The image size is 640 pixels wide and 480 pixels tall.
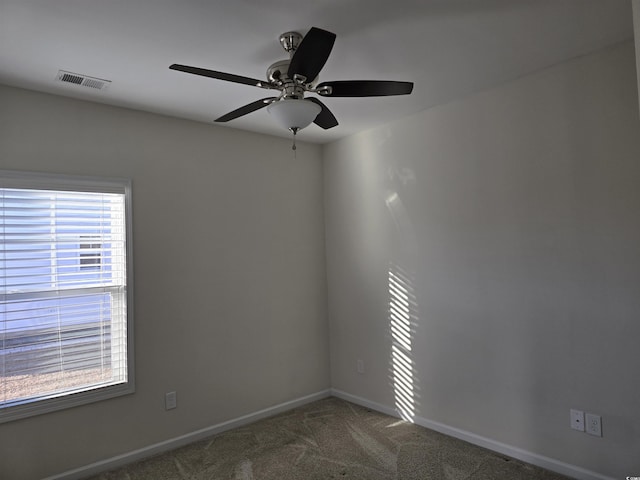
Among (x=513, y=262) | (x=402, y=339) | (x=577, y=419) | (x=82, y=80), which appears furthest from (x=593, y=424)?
(x=82, y=80)

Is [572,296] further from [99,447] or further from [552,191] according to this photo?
[99,447]

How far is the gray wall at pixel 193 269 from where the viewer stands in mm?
2725

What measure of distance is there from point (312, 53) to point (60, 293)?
226 centimetres

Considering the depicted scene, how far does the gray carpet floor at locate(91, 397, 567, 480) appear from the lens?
269 cm

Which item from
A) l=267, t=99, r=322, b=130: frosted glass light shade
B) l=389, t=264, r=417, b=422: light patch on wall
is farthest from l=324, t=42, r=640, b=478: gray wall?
l=267, t=99, r=322, b=130: frosted glass light shade

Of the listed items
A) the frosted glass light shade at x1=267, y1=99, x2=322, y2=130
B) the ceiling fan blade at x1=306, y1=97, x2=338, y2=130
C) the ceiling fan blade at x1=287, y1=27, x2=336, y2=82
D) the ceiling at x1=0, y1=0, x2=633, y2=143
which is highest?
the ceiling at x1=0, y1=0, x2=633, y2=143

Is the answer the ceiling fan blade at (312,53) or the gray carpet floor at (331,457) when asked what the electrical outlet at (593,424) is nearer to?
the gray carpet floor at (331,457)

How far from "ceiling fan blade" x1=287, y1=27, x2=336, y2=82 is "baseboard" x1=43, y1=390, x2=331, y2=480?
9.01 ft

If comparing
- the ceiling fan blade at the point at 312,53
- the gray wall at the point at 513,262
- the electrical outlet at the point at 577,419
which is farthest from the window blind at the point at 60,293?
the electrical outlet at the point at 577,419

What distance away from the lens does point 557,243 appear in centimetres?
262

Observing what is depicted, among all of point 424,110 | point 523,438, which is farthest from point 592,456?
point 424,110

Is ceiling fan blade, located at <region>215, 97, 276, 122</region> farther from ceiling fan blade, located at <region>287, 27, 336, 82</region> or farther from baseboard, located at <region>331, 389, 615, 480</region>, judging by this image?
baseboard, located at <region>331, 389, 615, 480</region>

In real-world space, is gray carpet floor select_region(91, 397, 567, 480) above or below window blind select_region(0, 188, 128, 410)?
below

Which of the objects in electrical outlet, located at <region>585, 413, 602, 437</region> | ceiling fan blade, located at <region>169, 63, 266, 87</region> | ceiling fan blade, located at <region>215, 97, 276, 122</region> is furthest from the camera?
electrical outlet, located at <region>585, 413, 602, 437</region>
